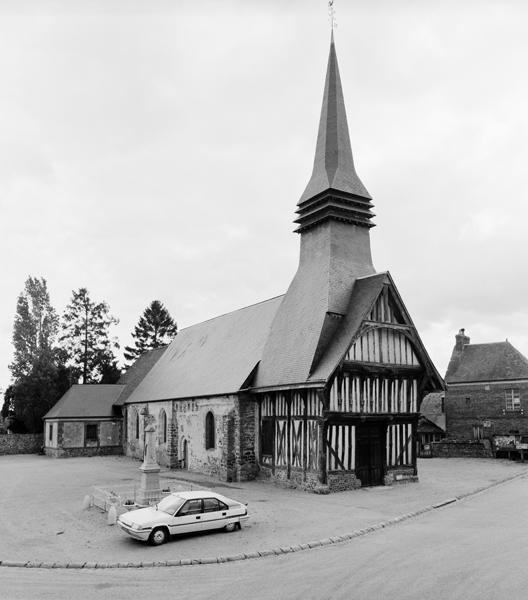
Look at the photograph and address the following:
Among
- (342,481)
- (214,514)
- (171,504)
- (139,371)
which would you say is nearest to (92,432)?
(139,371)

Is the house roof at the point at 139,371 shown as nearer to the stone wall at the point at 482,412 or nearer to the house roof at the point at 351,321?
the stone wall at the point at 482,412

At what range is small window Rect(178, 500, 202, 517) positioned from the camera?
13.2 metres

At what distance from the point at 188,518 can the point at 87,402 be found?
2950 cm

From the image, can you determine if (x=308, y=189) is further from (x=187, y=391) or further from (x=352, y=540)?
(x=352, y=540)

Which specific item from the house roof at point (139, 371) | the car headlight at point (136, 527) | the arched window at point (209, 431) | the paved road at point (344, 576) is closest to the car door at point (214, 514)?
the car headlight at point (136, 527)

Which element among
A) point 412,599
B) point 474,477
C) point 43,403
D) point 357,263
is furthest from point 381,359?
point 43,403

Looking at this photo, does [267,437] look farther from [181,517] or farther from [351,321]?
[181,517]

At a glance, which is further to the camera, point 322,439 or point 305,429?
point 305,429

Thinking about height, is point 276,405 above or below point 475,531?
above

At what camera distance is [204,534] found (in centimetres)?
1358

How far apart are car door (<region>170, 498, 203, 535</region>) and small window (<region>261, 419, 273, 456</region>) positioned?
950 centimetres

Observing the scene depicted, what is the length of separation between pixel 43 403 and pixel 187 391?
20.5 metres

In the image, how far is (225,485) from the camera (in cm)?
2214

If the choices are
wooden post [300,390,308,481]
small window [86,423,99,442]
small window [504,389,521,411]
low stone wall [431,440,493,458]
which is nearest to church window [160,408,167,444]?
small window [86,423,99,442]
